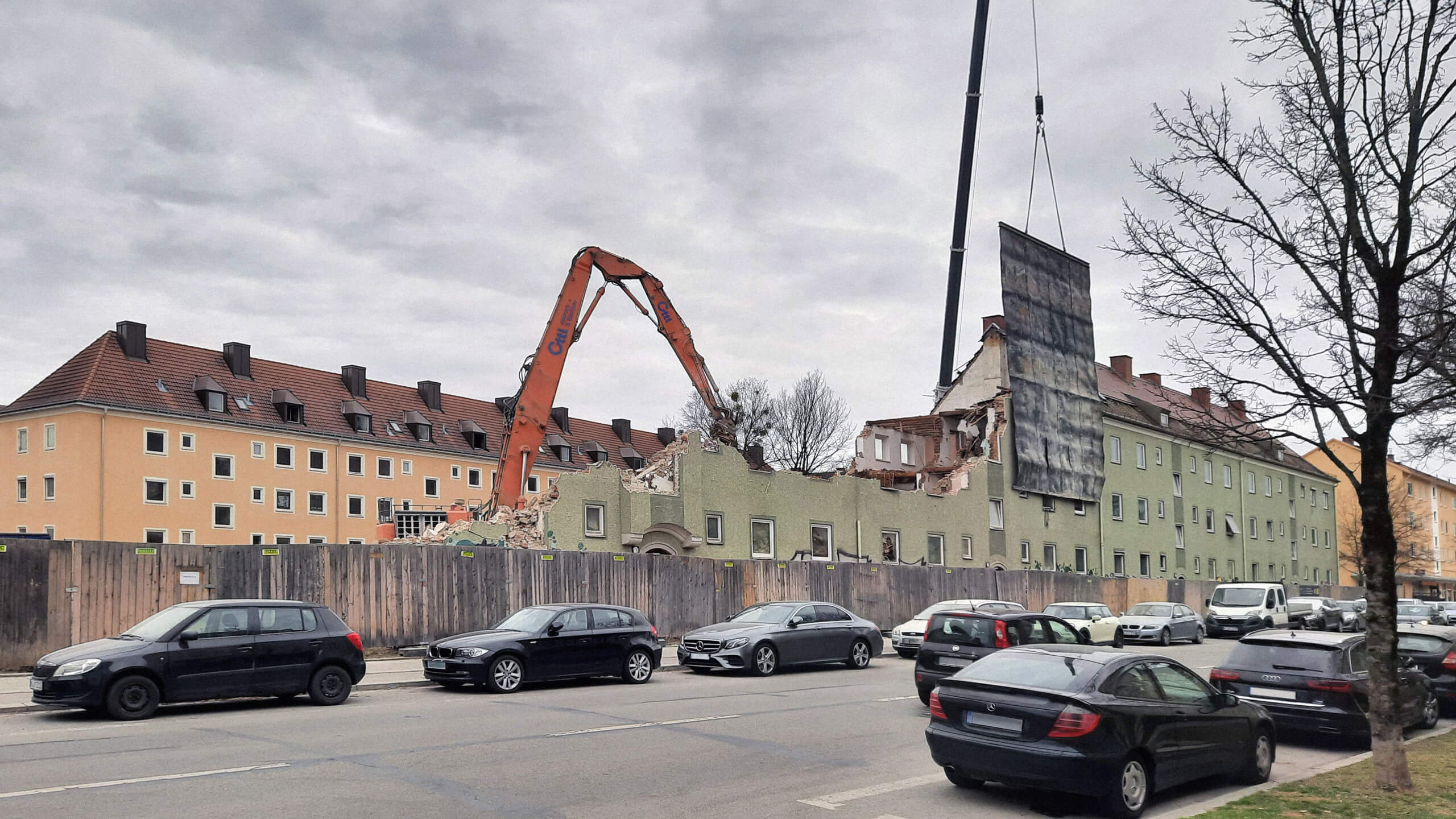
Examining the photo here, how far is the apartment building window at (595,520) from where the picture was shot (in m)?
30.9

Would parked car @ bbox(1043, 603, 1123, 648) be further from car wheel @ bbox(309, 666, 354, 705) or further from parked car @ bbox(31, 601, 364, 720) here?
parked car @ bbox(31, 601, 364, 720)

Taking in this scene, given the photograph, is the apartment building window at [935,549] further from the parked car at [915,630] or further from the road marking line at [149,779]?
the road marking line at [149,779]

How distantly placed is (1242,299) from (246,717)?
1231cm

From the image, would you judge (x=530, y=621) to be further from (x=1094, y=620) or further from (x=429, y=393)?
(x=429, y=393)

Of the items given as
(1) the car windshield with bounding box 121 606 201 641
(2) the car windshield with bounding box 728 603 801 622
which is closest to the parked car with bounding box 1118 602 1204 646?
(2) the car windshield with bounding box 728 603 801 622

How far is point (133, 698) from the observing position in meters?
14.1

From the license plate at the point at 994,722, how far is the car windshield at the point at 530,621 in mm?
9990

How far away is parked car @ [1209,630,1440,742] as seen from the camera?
1330 centimetres

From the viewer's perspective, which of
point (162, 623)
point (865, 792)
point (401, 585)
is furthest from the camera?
point (401, 585)

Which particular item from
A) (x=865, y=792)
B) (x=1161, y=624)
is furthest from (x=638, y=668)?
(x=1161, y=624)

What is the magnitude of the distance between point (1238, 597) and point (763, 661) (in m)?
24.3

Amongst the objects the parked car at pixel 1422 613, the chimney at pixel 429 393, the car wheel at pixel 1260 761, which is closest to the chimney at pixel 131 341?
the chimney at pixel 429 393

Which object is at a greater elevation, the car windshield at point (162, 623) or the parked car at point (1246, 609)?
the car windshield at point (162, 623)

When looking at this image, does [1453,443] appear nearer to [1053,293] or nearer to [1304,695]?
[1304,695]
